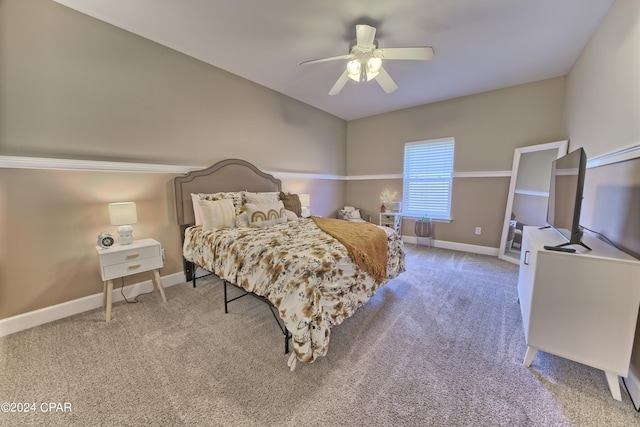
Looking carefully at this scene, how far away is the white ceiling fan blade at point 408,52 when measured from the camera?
2.17 metres

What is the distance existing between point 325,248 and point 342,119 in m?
4.33

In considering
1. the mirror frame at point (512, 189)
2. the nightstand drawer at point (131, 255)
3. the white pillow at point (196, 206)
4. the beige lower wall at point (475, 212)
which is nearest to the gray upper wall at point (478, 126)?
the mirror frame at point (512, 189)

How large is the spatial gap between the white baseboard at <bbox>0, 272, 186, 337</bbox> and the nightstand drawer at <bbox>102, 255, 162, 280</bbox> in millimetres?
459

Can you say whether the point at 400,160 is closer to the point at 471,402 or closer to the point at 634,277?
the point at 634,277

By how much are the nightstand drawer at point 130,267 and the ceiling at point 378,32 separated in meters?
2.32

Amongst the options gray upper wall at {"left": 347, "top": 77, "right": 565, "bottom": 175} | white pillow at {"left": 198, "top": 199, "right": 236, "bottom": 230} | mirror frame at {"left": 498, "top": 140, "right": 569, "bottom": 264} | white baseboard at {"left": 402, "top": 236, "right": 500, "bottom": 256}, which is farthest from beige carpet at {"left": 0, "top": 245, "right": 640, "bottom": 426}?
gray upper wall at {"left": 347, "top": 77, "right": 565, "bottom": 175}

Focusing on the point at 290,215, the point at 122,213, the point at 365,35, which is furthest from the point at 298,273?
the point at 365,35

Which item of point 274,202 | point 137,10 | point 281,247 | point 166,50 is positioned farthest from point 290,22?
point 281,247

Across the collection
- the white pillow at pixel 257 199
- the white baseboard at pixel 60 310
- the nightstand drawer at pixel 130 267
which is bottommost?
the white baseboard at pixel 60 310

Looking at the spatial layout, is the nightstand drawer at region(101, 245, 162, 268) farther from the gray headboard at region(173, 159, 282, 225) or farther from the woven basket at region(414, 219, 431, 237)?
the woven basket at region(414, 219, 431, 237)

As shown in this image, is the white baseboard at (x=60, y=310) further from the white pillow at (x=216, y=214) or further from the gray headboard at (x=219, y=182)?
the white pillow at (x=216, y=214)

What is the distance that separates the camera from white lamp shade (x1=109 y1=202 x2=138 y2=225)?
2244mm

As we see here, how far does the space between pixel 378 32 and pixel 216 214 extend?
8.54ft

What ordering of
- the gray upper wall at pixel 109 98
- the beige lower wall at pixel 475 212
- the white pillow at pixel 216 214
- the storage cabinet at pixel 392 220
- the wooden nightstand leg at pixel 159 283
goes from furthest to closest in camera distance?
the storage cabinet at pixel 392 220, the beige lower wall at pixel 475 212, the white pillow at pixel 216 214, the wooden nightstand leg at pixel 159 283, the gray upper wall at pixel 109 98
